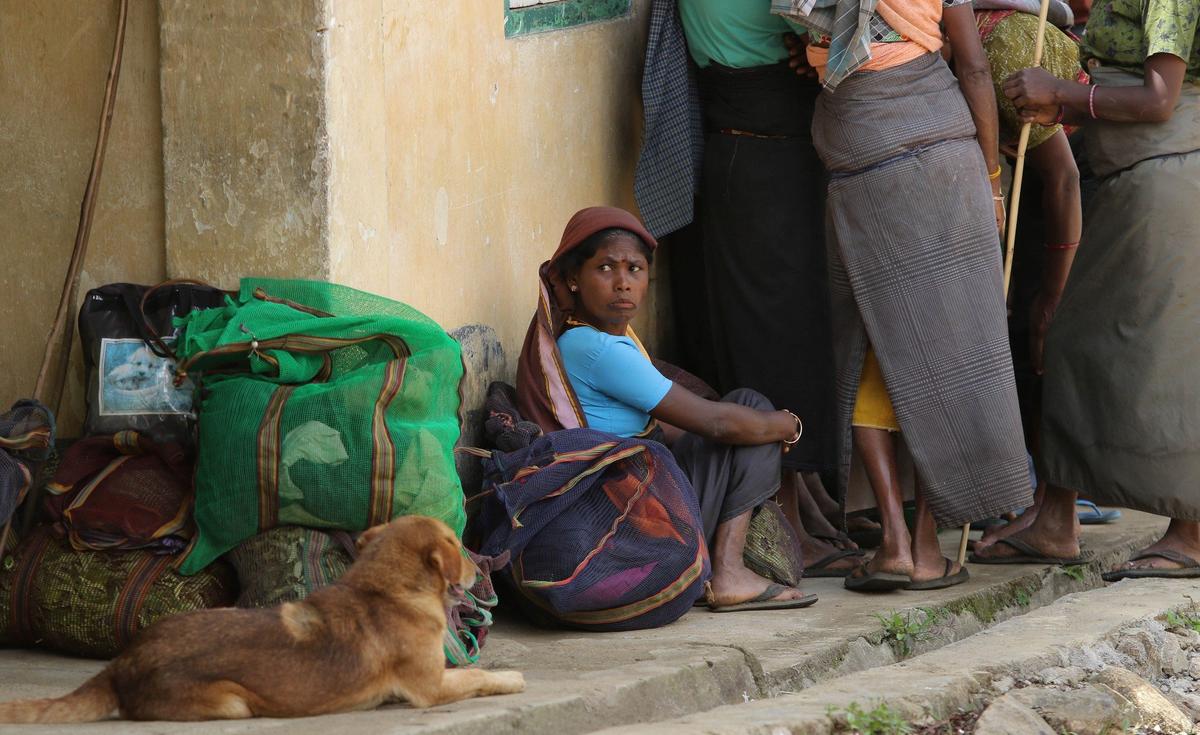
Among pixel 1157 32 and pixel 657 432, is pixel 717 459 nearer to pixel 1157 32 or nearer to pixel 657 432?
pixel 657 432

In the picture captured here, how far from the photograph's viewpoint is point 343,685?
315 centimetres

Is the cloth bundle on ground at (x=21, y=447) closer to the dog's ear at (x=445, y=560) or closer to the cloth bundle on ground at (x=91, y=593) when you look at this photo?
the cloth bundle on ground at (x=91, y=593)

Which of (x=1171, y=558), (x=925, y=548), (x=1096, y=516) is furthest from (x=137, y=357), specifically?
(x=1096, y=516)

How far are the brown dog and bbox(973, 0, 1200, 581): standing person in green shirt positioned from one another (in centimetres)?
268

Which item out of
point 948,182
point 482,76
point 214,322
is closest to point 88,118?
point 214,322

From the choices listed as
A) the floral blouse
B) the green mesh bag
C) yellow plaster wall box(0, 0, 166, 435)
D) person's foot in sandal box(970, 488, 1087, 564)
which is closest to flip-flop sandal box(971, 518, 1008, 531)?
person's foot in sandal box(970, 488, 1087, 564)

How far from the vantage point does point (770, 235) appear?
17.6 feet

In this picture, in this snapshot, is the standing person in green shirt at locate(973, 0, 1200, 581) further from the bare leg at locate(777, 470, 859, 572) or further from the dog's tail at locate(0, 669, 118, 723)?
the dog's tail at locate(0, 669, 118, 723)

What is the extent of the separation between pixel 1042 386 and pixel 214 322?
2.92 metres

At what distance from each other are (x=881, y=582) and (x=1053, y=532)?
2.95 feet

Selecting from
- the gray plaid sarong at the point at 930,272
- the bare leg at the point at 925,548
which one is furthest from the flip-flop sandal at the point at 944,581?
the gray plaid sarong at the point at 930,272

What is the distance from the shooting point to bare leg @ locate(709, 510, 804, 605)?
4656 millimetres

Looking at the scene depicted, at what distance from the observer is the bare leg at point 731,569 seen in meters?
4.66

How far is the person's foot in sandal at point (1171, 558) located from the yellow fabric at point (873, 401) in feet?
3.28
